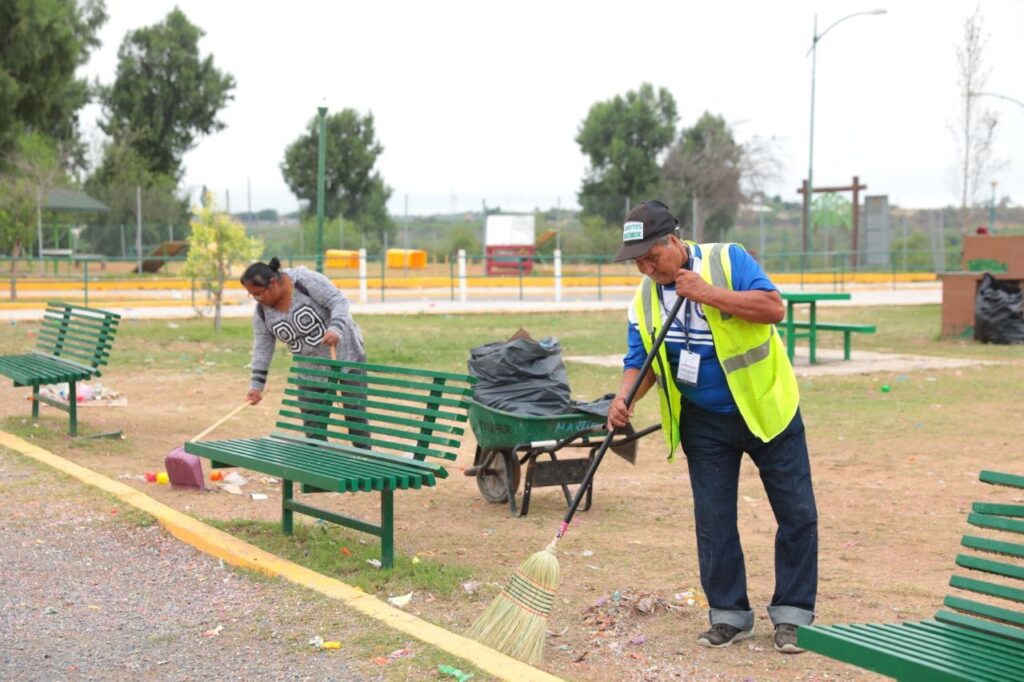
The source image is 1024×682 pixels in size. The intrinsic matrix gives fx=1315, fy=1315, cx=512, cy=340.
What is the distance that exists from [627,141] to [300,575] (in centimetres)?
5022

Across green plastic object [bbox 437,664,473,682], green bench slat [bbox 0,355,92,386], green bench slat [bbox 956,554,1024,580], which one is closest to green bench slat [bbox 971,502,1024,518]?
green bench slat [bbox 956,554,1024,580]

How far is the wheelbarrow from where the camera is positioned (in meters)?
7.27

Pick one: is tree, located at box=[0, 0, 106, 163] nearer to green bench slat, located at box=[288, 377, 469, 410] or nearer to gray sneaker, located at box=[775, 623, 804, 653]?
green bench slat, located at box=[288, 377, 469, 410]

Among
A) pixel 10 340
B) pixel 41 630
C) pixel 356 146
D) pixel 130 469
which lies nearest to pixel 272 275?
pixel 130 469

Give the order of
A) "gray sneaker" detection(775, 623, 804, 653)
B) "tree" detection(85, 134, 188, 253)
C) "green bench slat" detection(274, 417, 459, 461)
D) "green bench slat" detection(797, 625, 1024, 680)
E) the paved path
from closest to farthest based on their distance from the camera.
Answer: "green bench slat" detection(797, 625, 1024, 680) < "gray sneaker" detection(775, 623, 804, 653) < "green bench slat" detection(274, 417, 459, 461) < the paved path < "tree" detection(85, 134, 188, 253)

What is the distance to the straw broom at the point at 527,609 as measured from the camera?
4648 millimetres

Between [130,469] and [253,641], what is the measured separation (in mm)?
4026

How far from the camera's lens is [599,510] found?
25.0 ft

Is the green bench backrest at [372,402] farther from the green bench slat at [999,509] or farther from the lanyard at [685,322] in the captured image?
the green bench slat at [999,509]

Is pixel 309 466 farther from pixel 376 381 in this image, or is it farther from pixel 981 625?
pixel 981 625

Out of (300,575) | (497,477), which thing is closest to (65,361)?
(497,477)

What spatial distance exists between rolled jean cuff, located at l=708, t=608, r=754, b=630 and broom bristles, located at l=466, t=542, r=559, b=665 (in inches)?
23.9

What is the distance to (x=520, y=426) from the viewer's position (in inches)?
285

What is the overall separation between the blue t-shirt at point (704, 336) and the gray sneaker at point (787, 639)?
81cm
